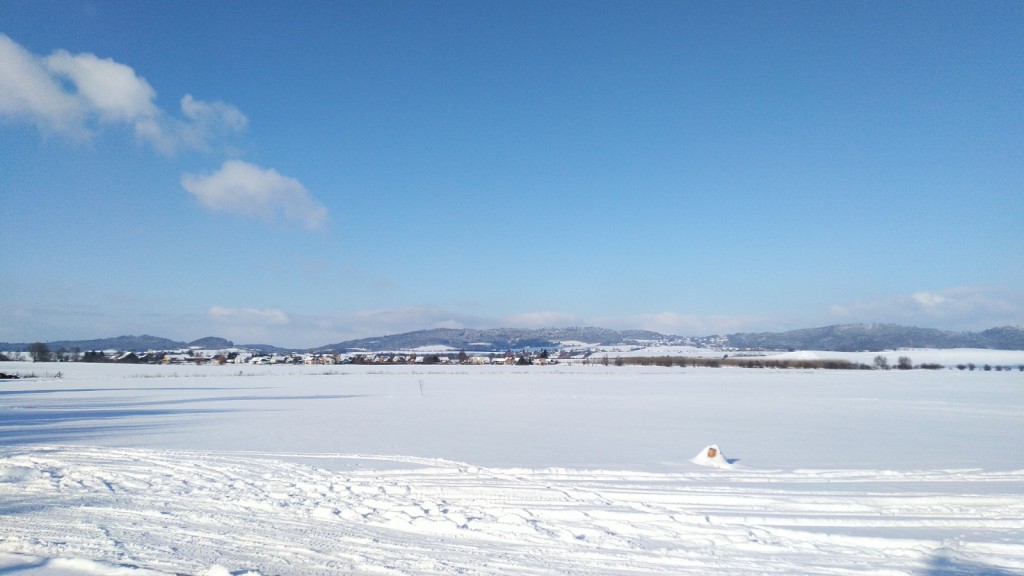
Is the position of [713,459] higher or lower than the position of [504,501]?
lower

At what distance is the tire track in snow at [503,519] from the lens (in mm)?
5523

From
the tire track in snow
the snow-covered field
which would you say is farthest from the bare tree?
the tire track in snow

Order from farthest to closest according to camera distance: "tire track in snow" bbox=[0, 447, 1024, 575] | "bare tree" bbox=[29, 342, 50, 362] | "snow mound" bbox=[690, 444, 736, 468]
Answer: "bare tree" bbox=[29, 342, 50, 362] → "snow mound" bbox=[690, 444, 736, 468] → "tire track in snow" bbox=[0, 447, 1024, 575]

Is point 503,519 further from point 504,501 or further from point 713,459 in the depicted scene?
point 713,459

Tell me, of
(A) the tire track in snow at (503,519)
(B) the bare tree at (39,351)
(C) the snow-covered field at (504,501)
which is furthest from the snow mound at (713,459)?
(B) the bare tree at (39,351)

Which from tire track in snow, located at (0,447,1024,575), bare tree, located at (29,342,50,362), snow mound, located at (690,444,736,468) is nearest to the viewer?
tire track in snow, located at (0,447,1024,575)

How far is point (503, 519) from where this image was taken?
22.8 ft

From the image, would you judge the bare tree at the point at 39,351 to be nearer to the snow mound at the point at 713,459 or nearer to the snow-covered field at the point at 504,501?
the snow-covered field at the point at 504,501

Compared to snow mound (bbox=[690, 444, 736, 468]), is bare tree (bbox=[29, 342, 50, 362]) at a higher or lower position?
higher

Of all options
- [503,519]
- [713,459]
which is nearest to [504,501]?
[503,519]

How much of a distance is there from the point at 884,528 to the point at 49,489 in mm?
11217

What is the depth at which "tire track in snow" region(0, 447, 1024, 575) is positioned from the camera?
217 inches

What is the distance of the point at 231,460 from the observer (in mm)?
10945

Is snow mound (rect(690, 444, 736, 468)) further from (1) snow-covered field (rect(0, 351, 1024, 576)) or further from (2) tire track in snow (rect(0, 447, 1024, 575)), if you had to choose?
(2) tire track in snow (rect(0, 447, 1024, 575))
